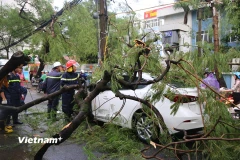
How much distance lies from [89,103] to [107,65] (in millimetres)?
509

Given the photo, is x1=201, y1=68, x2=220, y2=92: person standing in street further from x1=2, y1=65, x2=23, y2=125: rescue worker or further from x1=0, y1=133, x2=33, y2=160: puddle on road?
x1=2, y1=65, x2=23, y2=125: rescue worker

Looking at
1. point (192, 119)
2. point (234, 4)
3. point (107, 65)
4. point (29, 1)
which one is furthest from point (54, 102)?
point (29, 1)

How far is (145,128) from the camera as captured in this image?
3.56 meters

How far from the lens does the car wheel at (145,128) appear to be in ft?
10.2

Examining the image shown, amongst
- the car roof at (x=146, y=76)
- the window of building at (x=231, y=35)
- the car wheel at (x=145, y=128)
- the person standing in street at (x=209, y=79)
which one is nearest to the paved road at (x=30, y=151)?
the car wheel at (x=145, y=128)

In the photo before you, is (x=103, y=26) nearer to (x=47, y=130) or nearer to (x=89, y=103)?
(x=47, y=130)

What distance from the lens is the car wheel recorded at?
311 centimetres

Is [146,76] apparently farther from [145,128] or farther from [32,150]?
[32,150]

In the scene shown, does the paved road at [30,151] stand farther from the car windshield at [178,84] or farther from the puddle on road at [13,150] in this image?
the car windshield at [178,84]

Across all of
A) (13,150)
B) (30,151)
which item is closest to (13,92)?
(13,150)

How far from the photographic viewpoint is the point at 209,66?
2844mm

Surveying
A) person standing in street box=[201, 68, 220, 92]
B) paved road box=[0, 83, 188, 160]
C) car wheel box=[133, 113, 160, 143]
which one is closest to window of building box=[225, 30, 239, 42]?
car wheel box=[133, 113, 160, 143]

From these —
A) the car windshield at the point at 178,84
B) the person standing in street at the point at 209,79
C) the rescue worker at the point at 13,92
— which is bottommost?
the rescue worker at the point at 13,92

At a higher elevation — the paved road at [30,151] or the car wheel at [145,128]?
the car wheel at [145,128]
